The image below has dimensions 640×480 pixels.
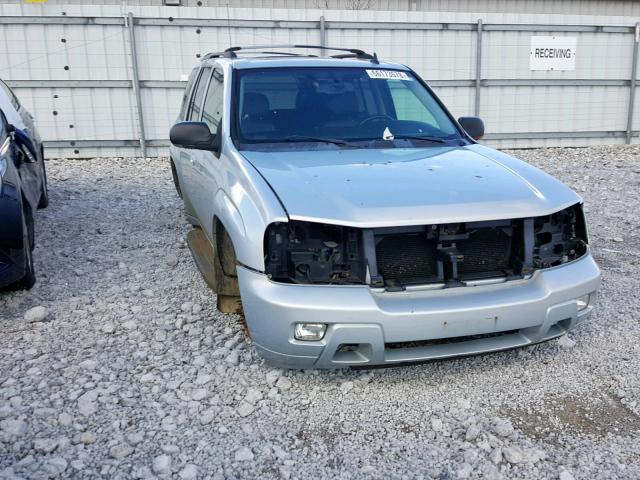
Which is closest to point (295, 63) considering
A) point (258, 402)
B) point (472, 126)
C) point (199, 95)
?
point (199, 95)

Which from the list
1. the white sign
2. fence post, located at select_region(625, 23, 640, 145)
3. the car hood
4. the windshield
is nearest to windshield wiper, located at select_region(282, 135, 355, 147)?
the windshield

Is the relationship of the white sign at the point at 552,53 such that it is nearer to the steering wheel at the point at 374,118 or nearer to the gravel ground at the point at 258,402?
the gravel ground at the point at 258,402

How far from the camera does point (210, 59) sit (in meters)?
5.71

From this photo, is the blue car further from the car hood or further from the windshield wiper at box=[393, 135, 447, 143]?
the windshield wiper at box=[393, 135, 447, 143]

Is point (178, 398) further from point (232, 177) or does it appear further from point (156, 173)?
point (156, 173)

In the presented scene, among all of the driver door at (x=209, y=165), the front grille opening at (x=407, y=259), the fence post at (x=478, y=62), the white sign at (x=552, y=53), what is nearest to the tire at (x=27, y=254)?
the driver door at (x=209, y=165)

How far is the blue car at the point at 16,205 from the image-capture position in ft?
13.8

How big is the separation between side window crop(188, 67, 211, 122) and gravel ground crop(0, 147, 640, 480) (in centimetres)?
153

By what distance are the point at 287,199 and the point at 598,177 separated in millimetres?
7830

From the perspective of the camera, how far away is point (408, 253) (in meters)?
3.23

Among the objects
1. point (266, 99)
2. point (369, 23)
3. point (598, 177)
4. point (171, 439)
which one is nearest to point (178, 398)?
point (171, 439)

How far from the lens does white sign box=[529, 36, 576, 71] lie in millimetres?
12047

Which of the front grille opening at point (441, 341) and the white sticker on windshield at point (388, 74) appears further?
the white sticker on windshield at point (388, 74)

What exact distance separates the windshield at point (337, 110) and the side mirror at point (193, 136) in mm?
191
